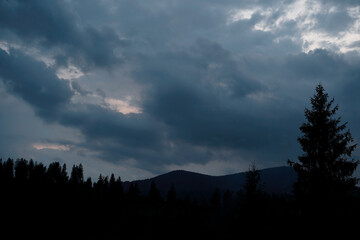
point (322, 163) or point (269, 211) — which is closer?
point (322, 163)

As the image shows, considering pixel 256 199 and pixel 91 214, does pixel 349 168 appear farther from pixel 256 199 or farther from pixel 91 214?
pixel 91 214

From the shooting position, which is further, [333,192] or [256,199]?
[256,199]

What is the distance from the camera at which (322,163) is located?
27.2 m

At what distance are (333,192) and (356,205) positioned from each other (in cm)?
258

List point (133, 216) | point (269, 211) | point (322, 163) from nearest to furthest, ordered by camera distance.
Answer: point (322, 163) → point (269, 211) → point (133, 216)

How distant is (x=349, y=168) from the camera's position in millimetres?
26391

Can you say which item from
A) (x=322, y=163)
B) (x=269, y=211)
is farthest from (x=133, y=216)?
(x=322, y=163)

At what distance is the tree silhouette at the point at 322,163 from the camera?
26.0 metres

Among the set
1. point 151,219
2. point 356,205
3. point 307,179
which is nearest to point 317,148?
point 307,179

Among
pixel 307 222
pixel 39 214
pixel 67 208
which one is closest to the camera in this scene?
pixel 307 222

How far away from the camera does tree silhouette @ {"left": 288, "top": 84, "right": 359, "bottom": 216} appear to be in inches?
1025

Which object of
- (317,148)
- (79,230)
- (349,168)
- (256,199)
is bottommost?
(79,230)

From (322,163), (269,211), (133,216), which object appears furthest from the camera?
(133,216)

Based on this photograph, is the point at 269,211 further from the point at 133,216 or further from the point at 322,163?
the point at 133,216
